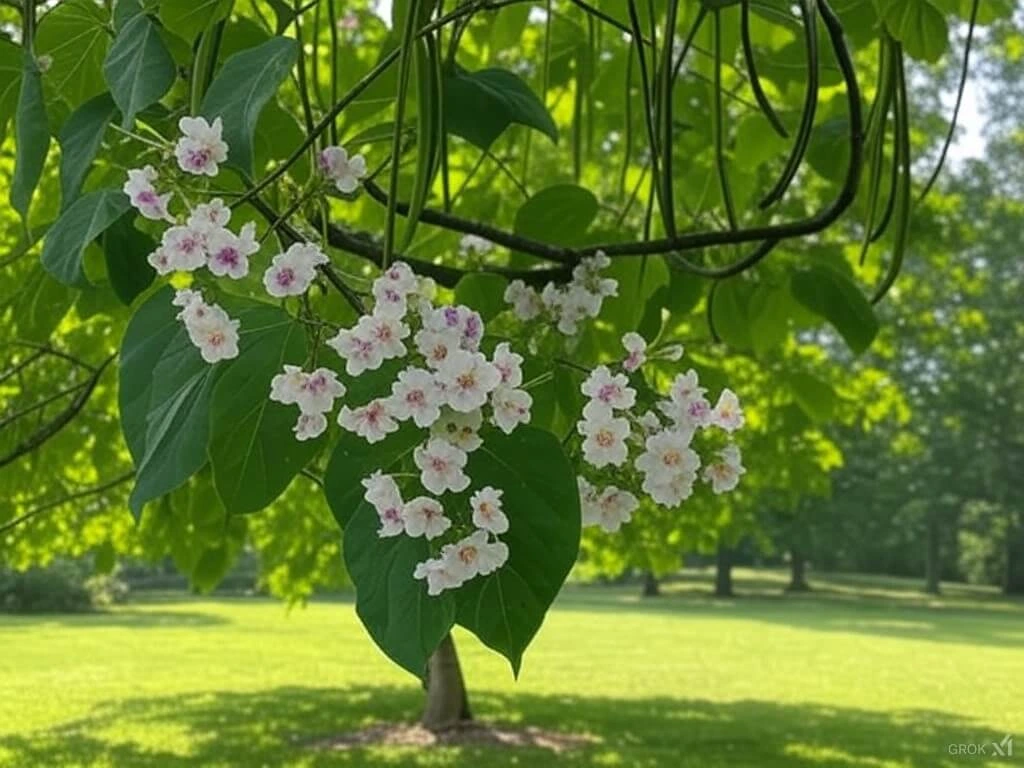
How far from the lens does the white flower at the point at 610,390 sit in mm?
594

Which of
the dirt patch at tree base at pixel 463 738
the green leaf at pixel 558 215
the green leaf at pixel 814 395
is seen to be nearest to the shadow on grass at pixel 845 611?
the dirt patch at tree base at pixel 463 738

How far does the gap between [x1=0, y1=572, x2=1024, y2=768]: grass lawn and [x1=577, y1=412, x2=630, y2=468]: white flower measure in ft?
16.2

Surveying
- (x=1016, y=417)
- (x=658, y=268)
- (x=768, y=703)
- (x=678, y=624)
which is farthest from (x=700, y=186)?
(x=1016, y=417)

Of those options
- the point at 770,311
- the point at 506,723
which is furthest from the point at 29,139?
the point at 506,723

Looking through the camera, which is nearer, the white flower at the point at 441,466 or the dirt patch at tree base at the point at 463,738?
the white flower at the point at 441,466

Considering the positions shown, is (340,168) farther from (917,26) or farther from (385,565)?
(917,26)

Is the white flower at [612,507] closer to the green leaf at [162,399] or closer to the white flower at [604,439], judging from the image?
the white flower at [604,439]

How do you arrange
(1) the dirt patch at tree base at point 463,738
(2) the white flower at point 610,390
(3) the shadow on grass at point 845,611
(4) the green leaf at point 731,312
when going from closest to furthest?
(2) the white flower at point 610,390 < (4) the green leaf at point 731,312 < (1) the dirt patch at tree base at point 463,738 < (3) the shadow on grass at point 845,611

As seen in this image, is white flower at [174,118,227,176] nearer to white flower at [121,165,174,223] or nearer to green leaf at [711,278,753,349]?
white flower at [121,165,174,223]

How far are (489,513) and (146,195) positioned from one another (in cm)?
19

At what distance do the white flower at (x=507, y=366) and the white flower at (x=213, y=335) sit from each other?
11 cm

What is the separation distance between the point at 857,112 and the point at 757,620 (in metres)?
16.9

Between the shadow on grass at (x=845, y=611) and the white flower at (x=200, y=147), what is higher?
the white flower at (x=200, y=147)

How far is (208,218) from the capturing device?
1.73 feet
